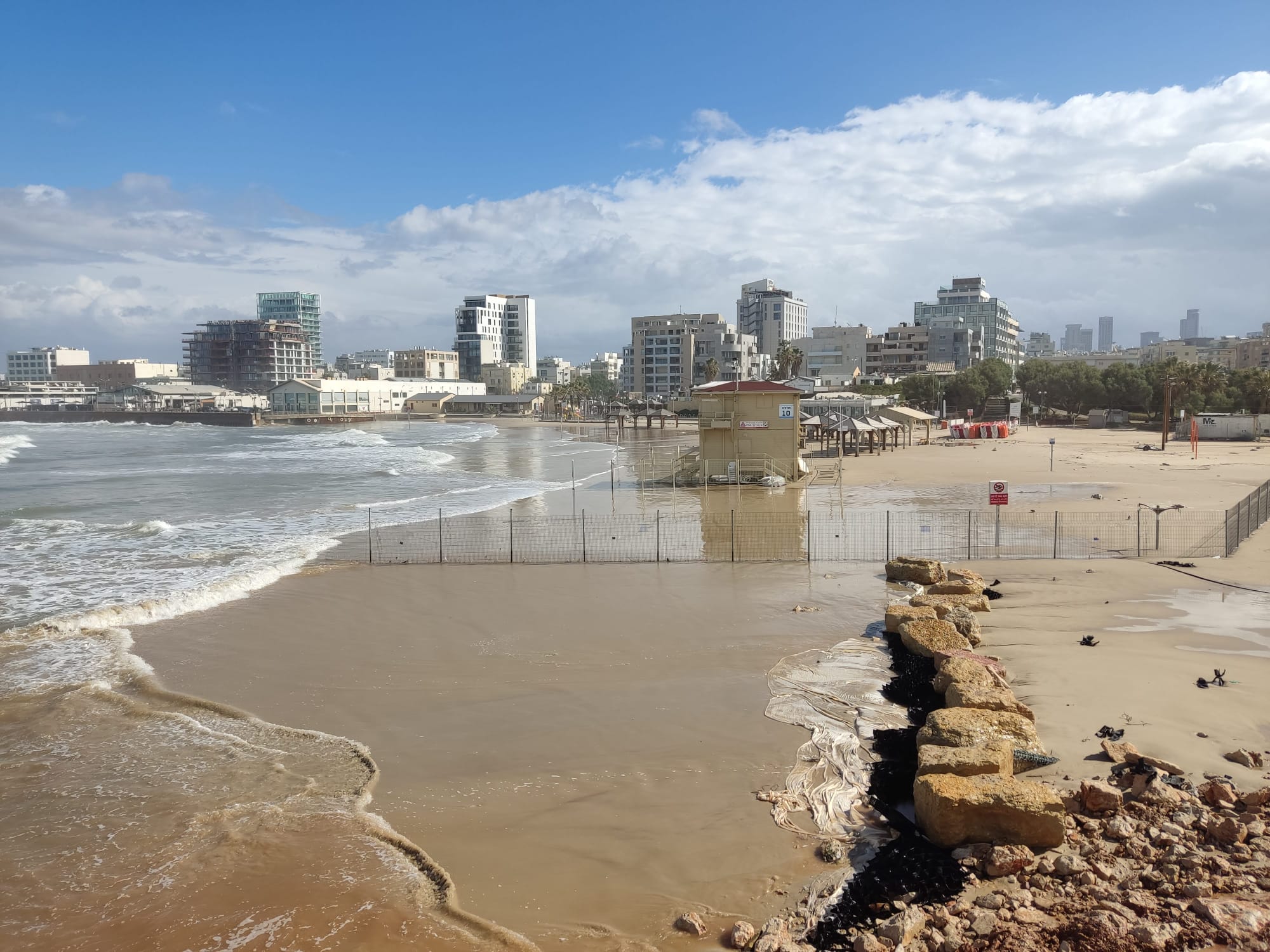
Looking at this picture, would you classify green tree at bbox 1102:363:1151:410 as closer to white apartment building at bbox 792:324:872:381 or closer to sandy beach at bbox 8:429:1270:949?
white apartment building at bbox 792:324:872:381

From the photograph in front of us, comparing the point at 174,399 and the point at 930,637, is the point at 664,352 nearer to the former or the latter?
the point at 174,399

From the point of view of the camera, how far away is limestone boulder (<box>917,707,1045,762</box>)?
7.95 meters

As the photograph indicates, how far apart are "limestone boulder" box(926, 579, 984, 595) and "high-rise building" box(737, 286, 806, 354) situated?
490 ft

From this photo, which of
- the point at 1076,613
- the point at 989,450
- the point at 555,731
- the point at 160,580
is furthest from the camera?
the point at 989,450

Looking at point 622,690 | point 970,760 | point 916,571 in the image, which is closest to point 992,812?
point 970,760

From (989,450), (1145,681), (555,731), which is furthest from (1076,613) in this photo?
(989,450)

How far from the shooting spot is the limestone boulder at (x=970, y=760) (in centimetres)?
739

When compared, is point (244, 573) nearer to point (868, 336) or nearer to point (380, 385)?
point (868, 336)

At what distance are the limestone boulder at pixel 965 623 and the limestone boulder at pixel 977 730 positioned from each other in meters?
3.41

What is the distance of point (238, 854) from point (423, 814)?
1.61 metres

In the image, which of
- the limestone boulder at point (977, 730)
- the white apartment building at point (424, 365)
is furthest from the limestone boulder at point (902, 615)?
the white apartment building at point (424, 365)

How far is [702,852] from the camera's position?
23.2ft

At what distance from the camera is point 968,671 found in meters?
9.82

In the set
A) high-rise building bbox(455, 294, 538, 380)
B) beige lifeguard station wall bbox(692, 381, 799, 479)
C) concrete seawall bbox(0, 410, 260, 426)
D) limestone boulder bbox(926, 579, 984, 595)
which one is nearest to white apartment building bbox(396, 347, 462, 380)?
high-rise building bbox(455, 294, 538, 380)
